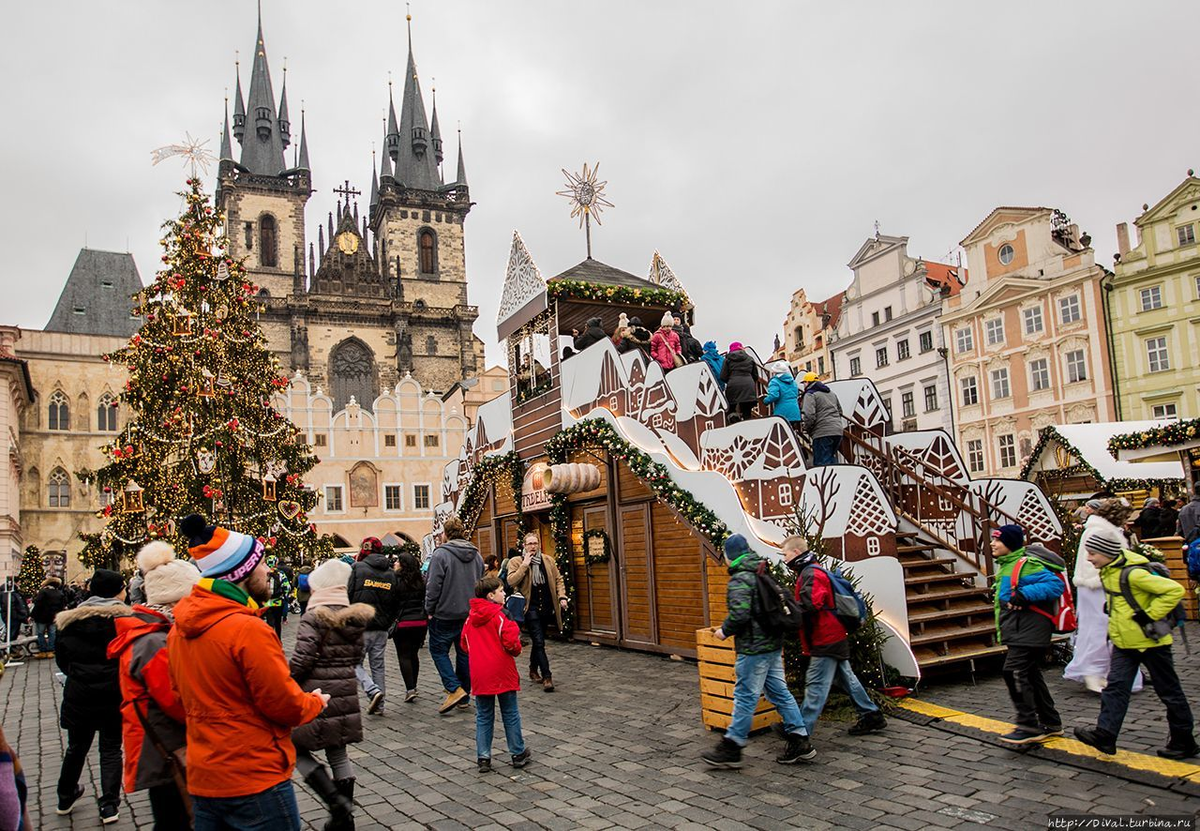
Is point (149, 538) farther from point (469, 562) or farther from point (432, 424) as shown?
point (432, 424)

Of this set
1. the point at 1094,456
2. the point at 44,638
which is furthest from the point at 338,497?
the point at 1094,456

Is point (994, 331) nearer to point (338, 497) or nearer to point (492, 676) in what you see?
point (338, 497)

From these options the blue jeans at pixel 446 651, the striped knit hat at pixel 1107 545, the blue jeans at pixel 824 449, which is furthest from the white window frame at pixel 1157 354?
the blue jeans at pixel 446 651

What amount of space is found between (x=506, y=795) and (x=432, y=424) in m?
43.0

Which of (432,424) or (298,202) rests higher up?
(298,202)

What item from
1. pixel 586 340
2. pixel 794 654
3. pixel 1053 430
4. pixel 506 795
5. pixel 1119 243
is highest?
pixel 1119 243

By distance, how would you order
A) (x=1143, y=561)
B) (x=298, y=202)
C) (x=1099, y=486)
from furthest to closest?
1. (x=298, y=202)
2. (x=1099, y=486)
3. (x=1143, y=561)

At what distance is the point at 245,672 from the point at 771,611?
12.2 feet

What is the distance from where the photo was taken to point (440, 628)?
28.0 ft

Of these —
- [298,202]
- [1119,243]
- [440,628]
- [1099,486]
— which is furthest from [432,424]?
[440,628]

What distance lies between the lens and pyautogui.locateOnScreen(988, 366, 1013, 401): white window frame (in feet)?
110

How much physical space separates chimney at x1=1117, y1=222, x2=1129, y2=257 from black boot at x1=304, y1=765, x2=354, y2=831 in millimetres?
34995

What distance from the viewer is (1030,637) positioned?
19.1ft

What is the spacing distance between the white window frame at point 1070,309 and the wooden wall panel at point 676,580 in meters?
27.1
